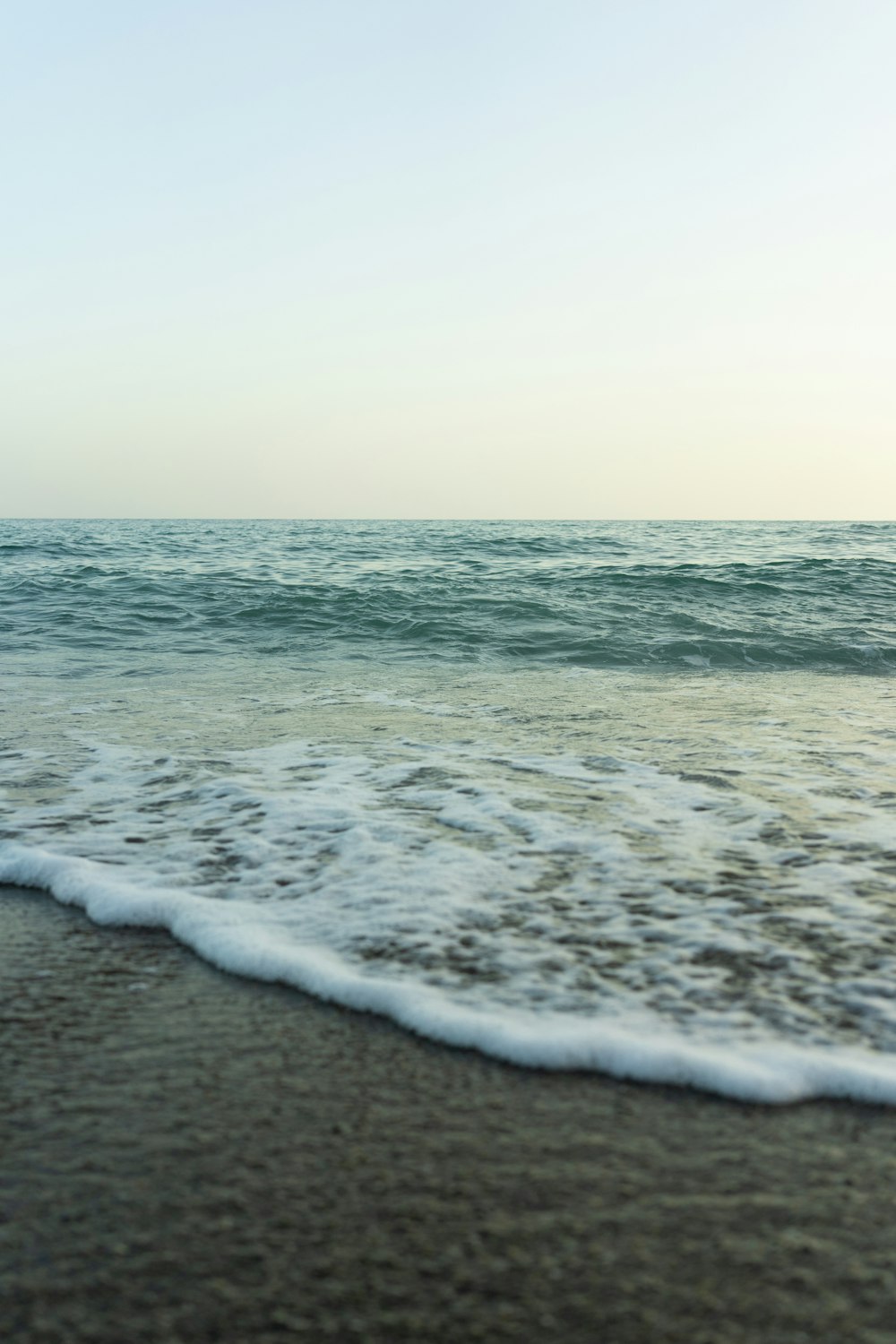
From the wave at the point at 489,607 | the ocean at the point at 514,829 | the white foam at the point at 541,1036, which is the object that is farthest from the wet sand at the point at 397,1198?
the wave at the point at 489,607

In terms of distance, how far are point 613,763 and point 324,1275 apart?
334cm

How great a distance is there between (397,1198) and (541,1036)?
57 cm

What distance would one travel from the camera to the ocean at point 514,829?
2.11 meters

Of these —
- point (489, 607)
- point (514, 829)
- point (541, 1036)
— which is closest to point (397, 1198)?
point (541, 1036)

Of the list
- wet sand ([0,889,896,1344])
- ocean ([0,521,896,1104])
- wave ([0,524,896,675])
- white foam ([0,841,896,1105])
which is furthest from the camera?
wave ([0,524,896,675])

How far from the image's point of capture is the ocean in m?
2.11

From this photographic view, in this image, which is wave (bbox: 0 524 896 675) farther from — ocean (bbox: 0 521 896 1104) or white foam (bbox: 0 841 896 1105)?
white foam (bbox: 0 841 896 1105)

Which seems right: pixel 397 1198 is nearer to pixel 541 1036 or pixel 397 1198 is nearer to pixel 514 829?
pixel 541 1036

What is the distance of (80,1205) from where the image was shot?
56.9 inches

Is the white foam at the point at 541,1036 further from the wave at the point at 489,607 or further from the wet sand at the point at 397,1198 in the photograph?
the wave at the point at 489,607

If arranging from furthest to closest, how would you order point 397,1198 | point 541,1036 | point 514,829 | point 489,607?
point 489,607
point 514,829
point 541,1036
point 397,1198

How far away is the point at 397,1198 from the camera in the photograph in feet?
4.82

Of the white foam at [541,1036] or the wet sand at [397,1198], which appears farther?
the white foam at [541,1036]

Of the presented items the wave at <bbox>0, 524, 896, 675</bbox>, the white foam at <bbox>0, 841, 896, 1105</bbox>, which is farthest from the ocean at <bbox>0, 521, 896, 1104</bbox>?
the wave at <bbox>0, 524, 896, 675</bbox>
